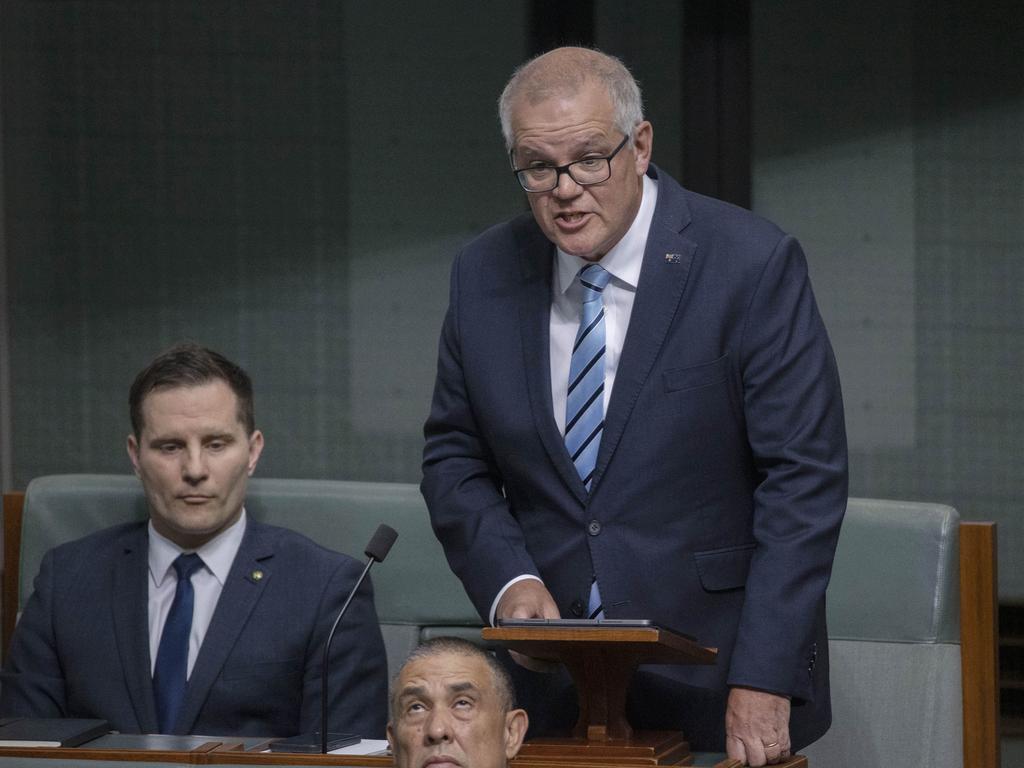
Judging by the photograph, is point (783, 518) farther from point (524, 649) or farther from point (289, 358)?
point (289, 358)

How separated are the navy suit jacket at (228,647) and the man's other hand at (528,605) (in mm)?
719

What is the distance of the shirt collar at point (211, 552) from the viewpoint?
3189 millimetres

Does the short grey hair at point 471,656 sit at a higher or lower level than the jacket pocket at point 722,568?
lower

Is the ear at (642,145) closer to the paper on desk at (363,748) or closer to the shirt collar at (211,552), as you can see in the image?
the paper on desk at (363,748)

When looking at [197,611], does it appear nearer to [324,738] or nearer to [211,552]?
[211,552]

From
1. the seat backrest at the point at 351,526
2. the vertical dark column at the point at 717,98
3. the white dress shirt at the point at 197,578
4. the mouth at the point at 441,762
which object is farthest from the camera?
the vertical dark column at the point at 717,98

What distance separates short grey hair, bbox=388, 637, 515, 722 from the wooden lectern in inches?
3.2

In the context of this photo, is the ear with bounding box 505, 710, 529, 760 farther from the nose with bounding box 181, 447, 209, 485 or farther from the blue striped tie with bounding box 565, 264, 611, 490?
the nose with bounding box 181, 447, 209, 485

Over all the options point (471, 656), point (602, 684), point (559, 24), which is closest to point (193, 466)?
point (471, 656)

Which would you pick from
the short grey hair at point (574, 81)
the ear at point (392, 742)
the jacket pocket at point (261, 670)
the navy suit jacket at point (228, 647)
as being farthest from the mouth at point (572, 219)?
the jacket pocket at point (261, 670)

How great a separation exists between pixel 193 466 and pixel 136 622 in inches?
12.1

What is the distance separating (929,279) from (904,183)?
0.73ft

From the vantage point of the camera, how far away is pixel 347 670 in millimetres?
3023

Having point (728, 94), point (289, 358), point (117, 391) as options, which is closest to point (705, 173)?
point (728, 94)
